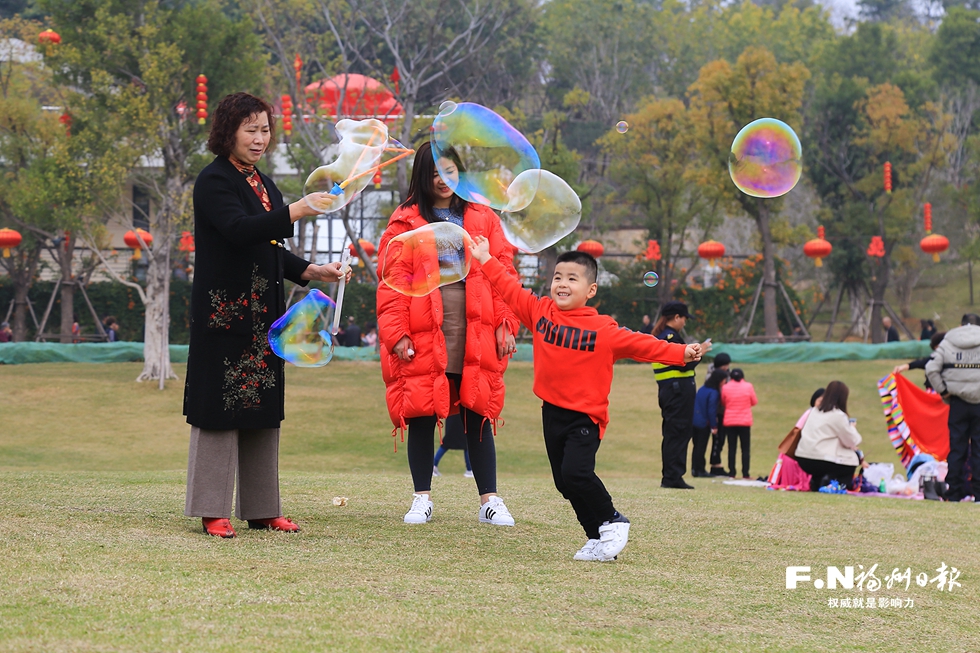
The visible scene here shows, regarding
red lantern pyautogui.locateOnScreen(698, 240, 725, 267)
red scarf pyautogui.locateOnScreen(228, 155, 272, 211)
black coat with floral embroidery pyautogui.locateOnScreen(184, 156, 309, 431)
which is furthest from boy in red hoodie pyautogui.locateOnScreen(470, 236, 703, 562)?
red lantern pyautogui.locateOnScreen(698, 240, 725, 267)

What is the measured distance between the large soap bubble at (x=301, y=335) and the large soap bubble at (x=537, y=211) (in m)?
1.16

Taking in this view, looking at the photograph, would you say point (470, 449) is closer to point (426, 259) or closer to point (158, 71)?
point (426, 259)

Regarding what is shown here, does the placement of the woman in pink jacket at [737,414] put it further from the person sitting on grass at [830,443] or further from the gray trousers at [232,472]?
the gray trousers at [232,472]

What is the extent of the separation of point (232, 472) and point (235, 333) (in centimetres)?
69

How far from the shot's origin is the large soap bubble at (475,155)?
19.0 ft

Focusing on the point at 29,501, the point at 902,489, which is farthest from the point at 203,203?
the point at 902,489

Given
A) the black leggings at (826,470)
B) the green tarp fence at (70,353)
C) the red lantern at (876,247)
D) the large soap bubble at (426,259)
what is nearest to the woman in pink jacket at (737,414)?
the black leggings at (826,470)

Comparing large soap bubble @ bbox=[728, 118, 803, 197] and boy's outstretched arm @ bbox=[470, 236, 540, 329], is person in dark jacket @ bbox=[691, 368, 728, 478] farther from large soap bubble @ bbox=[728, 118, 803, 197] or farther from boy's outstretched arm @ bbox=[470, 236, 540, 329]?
boy's outstretched arm @ bbox=[470, 236, 540, 329]

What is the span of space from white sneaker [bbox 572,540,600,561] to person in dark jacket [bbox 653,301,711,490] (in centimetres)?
571

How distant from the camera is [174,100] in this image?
22.1m

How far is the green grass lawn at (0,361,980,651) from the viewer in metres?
3.50

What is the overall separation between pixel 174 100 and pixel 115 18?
191 centimetres

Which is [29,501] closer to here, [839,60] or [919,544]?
[919,544]

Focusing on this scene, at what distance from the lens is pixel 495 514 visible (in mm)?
6016
